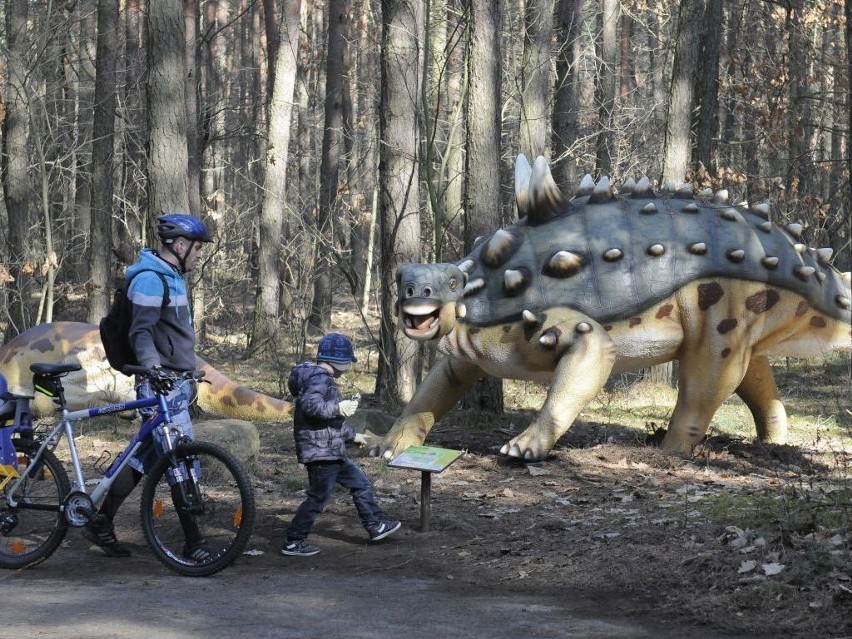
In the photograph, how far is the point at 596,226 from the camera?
9.37 metres

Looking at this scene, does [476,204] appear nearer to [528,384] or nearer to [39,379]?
[528,384]

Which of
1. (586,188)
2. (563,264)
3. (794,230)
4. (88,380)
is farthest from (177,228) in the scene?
(88,380)

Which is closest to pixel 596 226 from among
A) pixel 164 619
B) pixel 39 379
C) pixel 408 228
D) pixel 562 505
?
pixel 562 505

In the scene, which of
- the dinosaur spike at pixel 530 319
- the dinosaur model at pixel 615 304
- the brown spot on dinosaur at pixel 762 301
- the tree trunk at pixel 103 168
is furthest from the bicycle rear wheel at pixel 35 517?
the tree trunk at pixel 103 168

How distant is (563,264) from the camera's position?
9086mm

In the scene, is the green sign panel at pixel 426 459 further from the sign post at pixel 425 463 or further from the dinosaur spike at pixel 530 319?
the dinosaur spike at pixel 530 319

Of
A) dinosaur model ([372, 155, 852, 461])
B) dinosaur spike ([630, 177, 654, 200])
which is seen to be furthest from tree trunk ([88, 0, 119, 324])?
dinosaur spike ([630, 177, 654, 200])

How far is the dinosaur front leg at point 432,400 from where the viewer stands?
382 inches

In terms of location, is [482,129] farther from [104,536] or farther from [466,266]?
[104,536]

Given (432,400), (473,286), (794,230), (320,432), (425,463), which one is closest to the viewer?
(320,432)

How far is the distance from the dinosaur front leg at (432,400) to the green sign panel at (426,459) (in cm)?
227

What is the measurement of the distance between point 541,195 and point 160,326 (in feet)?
12.8

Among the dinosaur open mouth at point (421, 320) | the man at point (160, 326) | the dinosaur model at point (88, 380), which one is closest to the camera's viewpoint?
the man at point (160, 326)

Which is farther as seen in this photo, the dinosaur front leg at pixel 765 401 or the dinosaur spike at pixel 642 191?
the dinosaur front leg at pixel 765 401
